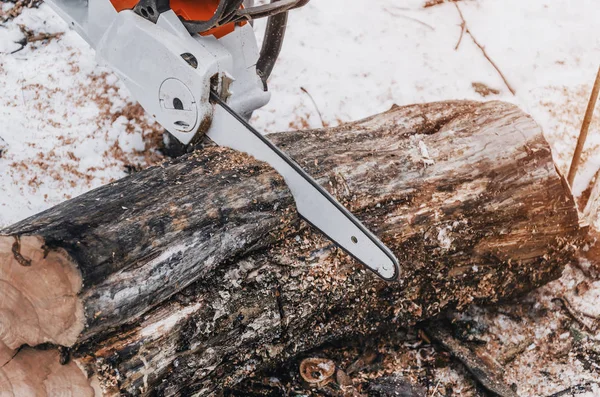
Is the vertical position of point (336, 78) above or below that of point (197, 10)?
below

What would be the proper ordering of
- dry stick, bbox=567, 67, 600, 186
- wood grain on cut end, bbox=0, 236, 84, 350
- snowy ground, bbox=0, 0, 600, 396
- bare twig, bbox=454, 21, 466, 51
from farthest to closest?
bare twig, bbox=454, 21, 466, 51 → snowy ground, bbox=0, 0, 600, 396 → dry stick, bbox=567, 67, 600, 186 → wood grain on cut end, bbox=0, 236, 84, 350

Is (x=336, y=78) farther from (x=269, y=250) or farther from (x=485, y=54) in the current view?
(x=269, y=250)

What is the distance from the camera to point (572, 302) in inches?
96.0

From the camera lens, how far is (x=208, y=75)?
183cm

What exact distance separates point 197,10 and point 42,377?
1278 millimetres

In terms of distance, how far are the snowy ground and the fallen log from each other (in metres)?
0.49

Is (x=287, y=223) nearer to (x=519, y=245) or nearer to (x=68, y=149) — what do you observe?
(x=519, y=245)

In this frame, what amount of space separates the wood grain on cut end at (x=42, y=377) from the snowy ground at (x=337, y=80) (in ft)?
4.29

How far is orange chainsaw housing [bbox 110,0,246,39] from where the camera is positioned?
1904 mm

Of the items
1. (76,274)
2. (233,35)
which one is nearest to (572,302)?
(233,35)

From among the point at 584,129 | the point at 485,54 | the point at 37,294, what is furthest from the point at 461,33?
the point at 37,294

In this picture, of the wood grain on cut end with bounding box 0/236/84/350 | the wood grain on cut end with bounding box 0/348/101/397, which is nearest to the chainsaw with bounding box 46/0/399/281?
the wood grain on cut end with bounding box 0/236/84/350

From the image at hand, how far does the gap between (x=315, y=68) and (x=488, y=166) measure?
1456mm

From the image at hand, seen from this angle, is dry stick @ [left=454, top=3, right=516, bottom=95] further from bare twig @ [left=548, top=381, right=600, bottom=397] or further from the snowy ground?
bare twig @ [left=548, top=381, right=600, bottom=397]
